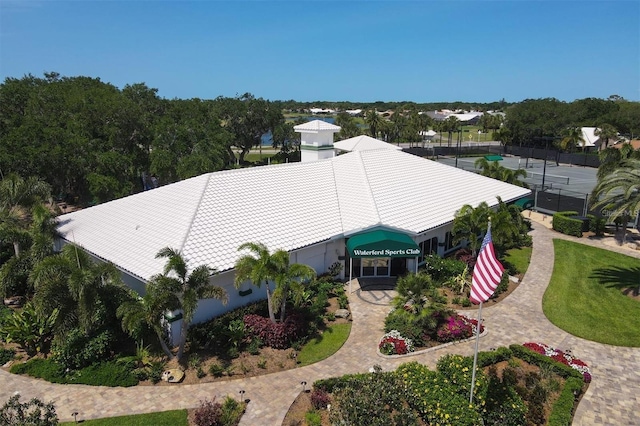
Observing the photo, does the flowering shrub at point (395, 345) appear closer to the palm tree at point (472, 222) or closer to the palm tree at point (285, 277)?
the palm tree at point (285, 277)

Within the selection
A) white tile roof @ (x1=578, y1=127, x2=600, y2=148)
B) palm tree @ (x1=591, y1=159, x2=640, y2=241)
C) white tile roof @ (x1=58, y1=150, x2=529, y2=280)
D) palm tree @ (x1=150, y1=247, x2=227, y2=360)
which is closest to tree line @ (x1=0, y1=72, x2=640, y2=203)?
white tile roof @ (x1=58, y1=150, x2=529, y2=280)

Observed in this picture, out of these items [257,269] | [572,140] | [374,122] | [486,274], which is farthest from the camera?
[374,122]

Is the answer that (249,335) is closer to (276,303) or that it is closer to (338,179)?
(276,303)

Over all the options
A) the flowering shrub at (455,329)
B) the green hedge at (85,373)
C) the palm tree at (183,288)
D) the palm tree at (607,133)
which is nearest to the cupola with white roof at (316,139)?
the flowering shrub at (455,329)

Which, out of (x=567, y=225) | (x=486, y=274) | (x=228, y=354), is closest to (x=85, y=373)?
(x=228, y=354)

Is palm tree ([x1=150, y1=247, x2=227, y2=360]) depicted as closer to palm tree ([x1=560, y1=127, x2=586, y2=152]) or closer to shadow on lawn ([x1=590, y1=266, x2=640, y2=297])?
shadow on lawn ([x1=590, y1=266, x2=640, y2=297])

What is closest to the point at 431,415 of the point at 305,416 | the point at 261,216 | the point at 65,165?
the point at 305,416

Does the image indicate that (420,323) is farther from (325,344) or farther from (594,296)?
(594,296)
